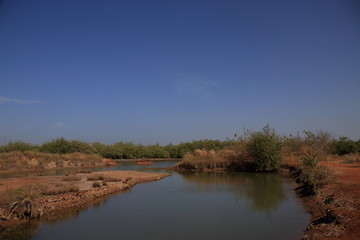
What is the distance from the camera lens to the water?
1027cm

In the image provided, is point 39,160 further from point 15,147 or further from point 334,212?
point 334,212

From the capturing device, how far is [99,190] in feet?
61.3

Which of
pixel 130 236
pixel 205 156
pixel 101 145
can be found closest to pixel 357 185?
pixel 130 236

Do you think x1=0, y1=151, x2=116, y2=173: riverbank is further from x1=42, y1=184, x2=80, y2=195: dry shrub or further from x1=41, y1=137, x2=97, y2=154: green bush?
x1=42, y1=184, x2=80, y2=195: dry shrub

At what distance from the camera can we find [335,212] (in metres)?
10.6

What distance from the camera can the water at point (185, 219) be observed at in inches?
404

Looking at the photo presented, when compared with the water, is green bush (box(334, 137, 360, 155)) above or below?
above

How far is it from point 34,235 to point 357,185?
51.8ft

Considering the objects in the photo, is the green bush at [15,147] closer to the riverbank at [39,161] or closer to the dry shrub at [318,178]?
the riverbank at [39,161]

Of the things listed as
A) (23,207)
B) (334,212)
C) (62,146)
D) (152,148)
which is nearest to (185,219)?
(334,212)

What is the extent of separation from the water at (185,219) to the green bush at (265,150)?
14111 millimetres

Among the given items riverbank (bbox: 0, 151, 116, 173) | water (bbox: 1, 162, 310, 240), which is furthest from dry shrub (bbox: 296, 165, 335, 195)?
riverbank (bbox: 0, 151, 116, 173)

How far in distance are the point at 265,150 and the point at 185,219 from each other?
21916 millimetres

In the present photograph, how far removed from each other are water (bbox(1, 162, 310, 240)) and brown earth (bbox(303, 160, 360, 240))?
1.99 ft
